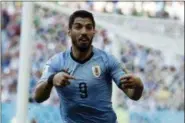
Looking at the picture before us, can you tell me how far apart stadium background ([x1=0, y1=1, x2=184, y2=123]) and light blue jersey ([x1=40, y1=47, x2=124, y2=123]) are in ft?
8.38

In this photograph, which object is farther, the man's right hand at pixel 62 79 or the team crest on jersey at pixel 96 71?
the team crest on jersey at pixel 96 71

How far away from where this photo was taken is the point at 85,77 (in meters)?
3.88

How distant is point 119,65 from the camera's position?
3949 millimetres

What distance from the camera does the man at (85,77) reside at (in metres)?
3.87

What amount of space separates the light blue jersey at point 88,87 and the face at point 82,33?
11 cm

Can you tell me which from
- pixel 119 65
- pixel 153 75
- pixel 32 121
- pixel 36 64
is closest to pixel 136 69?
pixel 153 75

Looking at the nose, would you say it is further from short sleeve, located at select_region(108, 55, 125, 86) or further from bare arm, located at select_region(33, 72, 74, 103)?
bare arm, located at select_region(33, 72, 74, 103)

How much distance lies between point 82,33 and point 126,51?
263 inches

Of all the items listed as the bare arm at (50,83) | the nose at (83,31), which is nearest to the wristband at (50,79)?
the bare arm at (50,83)

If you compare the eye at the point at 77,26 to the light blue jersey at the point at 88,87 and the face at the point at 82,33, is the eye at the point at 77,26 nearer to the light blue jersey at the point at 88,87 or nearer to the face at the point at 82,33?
the face at the point at 82,33

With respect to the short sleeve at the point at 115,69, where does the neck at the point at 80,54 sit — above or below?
above

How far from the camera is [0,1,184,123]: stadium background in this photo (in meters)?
7.93

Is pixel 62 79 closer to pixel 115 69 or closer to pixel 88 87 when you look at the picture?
pixel 88 87

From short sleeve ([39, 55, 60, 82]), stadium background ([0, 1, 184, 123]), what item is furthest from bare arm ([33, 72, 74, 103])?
stadium background ([0, 1, 184, 123])
